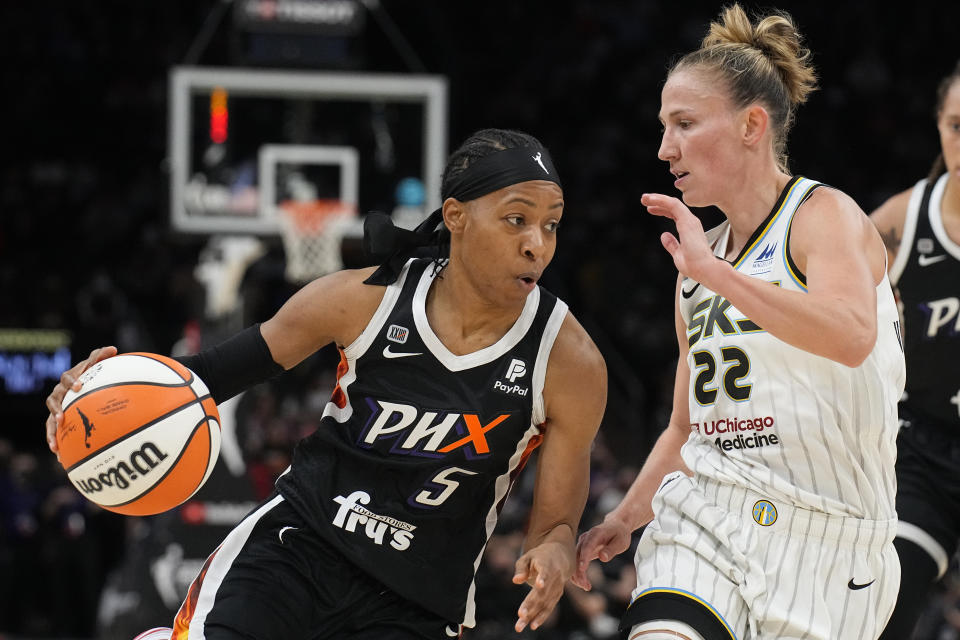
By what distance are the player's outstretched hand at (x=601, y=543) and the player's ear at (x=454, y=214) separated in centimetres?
93

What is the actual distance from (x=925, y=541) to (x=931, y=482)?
0.23 meters

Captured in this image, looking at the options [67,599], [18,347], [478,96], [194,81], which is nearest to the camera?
[194,81]

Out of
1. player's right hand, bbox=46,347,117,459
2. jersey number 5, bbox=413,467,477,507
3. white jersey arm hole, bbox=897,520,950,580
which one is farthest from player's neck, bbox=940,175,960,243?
player's right hand, bbox=46,347,117,459

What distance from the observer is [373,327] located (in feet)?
11.3

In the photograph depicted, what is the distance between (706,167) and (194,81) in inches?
311

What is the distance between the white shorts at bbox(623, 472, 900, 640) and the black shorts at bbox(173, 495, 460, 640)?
26.1 inches

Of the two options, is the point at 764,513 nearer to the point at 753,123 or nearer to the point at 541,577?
the point at 541,577

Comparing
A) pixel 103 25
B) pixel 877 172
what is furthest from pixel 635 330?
pixel 103 25

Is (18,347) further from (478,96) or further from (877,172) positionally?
(877,172)

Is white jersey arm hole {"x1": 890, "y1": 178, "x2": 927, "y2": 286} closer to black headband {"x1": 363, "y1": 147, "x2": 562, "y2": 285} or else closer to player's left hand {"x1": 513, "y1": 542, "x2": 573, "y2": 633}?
black headband {"x1": 363, "y1": 147, "x2": 562, "y2": 285}

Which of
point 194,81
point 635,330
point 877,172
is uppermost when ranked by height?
point 194,81

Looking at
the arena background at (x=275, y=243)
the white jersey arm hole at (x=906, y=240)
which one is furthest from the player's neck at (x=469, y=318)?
the arena background at (x=275, y=243)

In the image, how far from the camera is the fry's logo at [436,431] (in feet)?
11.0

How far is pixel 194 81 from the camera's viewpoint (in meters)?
10.3
